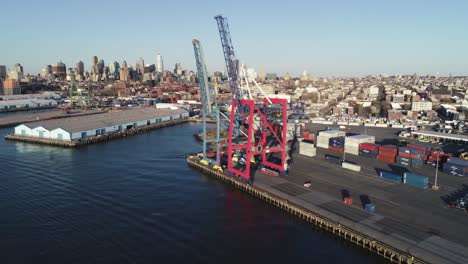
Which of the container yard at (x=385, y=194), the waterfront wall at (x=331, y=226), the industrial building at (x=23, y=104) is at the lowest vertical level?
the waterfront wall at (x=331, y=226)

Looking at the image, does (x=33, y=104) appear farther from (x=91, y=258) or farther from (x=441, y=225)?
(x=441, y=225)

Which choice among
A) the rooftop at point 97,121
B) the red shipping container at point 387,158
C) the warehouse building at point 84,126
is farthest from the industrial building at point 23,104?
the red shipping container at point 387,158

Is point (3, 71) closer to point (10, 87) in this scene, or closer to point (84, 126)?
point (10, 87)

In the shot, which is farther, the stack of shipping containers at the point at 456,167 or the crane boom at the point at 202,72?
the crane boom at the point at 202,72

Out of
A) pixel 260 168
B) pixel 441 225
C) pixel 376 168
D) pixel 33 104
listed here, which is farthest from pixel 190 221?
pixel 33 104

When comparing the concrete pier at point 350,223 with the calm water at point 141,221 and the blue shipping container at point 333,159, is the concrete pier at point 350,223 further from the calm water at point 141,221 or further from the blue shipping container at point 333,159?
the blue shipping container at point 333,159

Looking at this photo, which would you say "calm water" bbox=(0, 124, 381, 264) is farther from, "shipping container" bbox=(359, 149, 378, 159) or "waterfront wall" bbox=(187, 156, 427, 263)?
"shipping container" bbox=(359, 149, 378, 159)

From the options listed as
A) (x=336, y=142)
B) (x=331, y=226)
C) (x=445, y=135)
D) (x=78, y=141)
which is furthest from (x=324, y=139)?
(x=78, y=141)

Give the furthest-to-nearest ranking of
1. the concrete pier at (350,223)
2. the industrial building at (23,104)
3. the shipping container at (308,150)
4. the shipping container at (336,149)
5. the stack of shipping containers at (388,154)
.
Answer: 1. the industrial building at (23,104)
2. the shipping container at (336,149)
3. the shipping container at (308,150)
4. the stack of shipping containers at (388,154)
5. the concrete pier at (350,223)
